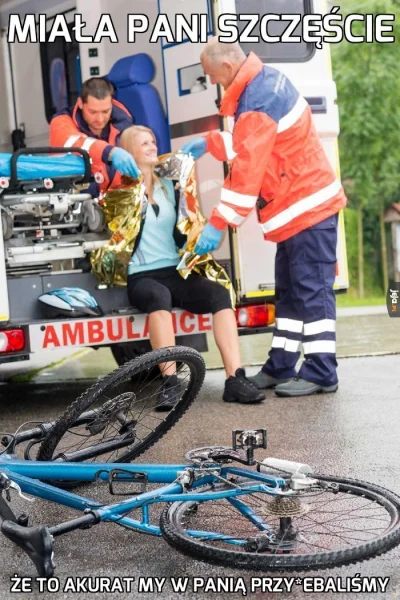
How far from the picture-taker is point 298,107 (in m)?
6.05

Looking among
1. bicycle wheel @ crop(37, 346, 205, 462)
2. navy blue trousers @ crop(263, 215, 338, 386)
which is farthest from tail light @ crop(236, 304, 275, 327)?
bicycle wheel @ crop(37, 346, 205, 462)

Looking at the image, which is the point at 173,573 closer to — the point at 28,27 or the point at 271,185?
the point at 271,185

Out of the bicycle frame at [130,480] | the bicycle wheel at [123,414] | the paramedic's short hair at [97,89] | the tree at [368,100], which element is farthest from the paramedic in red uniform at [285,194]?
the tree at [368,100]

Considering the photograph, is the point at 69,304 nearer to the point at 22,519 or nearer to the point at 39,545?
the point at 22,519

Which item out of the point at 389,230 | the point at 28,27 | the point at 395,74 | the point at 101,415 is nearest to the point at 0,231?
the point at 101,415

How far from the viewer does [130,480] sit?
3.32m

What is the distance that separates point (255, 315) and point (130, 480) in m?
3.23

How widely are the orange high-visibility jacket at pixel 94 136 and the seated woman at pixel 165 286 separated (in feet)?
0.59

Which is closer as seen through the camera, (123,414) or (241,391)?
(123,414)

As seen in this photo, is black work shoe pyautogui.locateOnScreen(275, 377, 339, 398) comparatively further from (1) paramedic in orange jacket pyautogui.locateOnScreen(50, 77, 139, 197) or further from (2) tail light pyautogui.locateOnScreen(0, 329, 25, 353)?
(1) paramedic in orange jacket pyautogui.locateOnScreen(50, 77, 139, 197)

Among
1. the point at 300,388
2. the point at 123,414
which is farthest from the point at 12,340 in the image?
the point at 123,414

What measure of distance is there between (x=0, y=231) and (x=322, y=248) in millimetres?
1761

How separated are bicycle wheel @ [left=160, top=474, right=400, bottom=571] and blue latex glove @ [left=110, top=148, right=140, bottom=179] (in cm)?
300

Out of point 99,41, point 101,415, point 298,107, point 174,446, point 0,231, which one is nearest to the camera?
point 101,415
